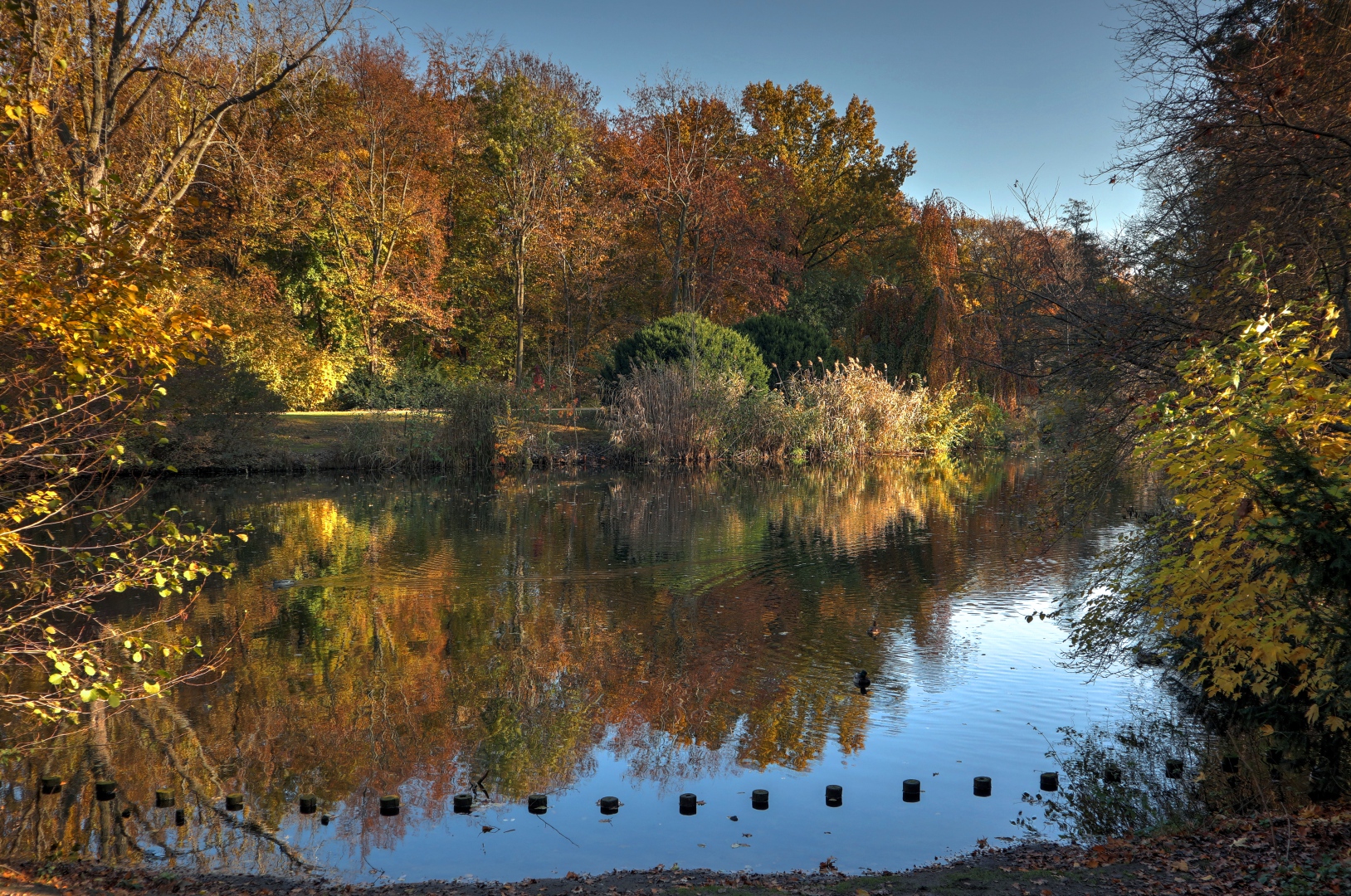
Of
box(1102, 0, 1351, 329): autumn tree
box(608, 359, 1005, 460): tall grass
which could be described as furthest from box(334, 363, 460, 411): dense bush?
box(1102, 0, 1351, 329): autumn tree

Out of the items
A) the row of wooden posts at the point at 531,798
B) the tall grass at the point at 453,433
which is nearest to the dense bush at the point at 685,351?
the tall grass at the point at 453,433

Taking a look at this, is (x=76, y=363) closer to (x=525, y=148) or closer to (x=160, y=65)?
(x=160, y=65)

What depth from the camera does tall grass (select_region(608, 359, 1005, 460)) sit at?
25.5 m

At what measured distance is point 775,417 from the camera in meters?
26.7

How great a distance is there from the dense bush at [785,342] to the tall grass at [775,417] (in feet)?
2.96

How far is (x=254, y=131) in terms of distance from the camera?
111 ft

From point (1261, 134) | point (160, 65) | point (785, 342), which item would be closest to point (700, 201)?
point (785, 342)

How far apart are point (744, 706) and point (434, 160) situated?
3565 cm

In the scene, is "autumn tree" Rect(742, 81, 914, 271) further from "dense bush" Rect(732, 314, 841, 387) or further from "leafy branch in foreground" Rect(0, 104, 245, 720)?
"leafy branch in foreground" Rect(0, 104, 245, 720)

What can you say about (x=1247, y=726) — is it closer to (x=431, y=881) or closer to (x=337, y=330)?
(x=431, y=881)

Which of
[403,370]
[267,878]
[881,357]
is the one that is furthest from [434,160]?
[267,878]

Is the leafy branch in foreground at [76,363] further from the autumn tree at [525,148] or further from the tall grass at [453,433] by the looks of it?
the autumn tree at [525,148]

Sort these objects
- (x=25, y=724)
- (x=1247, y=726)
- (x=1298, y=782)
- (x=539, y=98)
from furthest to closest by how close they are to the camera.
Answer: (x=539, y=98), (x=25, y=724), (x=1247, y=726), (x=1298, y=782)

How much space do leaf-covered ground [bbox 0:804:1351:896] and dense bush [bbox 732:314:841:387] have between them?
2671 cm
